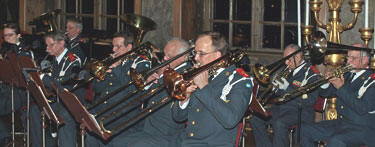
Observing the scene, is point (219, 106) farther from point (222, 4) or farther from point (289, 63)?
point (222, 4)

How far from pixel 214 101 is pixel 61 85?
8.80ft

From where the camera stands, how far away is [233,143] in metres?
3.96

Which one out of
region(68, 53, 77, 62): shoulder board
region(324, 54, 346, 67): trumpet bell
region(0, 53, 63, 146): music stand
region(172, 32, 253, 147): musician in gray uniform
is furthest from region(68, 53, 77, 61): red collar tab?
region(324, 54, 346, 67): trumpet bell

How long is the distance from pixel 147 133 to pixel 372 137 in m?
2.13

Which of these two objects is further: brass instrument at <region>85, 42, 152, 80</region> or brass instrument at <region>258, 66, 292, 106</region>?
brass instrument at <region>258, 66, 292, 106</region>

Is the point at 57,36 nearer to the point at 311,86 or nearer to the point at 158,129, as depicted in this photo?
the point at 158,129

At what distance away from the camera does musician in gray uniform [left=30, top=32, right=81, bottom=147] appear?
228 inches

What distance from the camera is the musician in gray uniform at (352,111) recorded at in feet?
15.4

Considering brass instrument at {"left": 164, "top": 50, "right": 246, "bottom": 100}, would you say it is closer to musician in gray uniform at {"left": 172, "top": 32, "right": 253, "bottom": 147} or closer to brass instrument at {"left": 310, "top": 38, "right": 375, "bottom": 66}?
musician in gray uniform at {"left": 172, "top": 32, "right": 253, "bottom": 147}

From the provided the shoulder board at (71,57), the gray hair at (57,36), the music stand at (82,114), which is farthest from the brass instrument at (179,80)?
the gray hair at (57,36)

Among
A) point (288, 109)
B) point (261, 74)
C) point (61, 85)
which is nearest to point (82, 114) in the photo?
point (61, 85)

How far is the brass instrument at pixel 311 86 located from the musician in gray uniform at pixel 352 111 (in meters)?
0.05

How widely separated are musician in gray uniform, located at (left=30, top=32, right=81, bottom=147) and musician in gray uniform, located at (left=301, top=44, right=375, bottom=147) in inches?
105

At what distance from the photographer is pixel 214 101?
3652 millimetres
